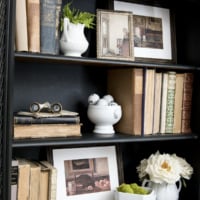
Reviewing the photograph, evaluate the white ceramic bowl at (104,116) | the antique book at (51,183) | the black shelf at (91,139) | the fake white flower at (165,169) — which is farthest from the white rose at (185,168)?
the antique book at (51,183)

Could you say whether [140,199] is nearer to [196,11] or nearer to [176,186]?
[176,186]

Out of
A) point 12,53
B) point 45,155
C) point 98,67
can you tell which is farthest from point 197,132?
point 12,53

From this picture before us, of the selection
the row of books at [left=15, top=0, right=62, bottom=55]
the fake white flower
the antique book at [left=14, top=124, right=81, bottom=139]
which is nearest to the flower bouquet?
the fake white flower

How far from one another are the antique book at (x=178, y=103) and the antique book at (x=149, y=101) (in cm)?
13

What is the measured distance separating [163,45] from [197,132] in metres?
0.45

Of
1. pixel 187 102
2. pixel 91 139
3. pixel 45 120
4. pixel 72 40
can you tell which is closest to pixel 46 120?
pixel 45 120

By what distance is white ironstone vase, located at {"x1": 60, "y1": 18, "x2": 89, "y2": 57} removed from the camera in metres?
1.53

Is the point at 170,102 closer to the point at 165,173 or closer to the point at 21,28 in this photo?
the point at 165,173

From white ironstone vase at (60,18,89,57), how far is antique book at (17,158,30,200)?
48 centimetres

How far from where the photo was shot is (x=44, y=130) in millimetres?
1465

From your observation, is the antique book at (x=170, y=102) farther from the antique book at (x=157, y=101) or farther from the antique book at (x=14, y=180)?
the antique book at (x=14, y=180)

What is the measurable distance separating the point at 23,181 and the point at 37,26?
580mm

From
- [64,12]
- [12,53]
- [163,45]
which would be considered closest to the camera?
[12,53]

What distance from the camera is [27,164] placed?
1.44 m
